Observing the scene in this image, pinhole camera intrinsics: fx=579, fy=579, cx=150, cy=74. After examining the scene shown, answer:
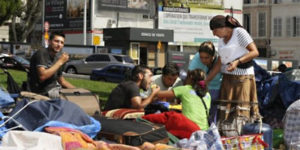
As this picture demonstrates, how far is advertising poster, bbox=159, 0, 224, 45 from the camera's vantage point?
54.1 metres

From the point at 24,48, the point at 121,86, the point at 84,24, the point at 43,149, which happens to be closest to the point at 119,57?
the point at 24,48

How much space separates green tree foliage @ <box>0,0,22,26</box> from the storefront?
23.0ft

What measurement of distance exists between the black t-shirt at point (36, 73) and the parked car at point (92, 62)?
91.0 ft

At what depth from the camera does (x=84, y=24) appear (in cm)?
4809

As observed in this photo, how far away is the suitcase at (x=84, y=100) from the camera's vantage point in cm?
697

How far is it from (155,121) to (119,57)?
2883 centimetres

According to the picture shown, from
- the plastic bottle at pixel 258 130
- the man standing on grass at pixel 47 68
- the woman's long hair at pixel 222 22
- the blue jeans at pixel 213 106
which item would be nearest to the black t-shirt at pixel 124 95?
the man standing on grass at pixel 47 68

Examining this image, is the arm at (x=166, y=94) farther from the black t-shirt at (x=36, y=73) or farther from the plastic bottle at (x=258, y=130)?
the black t-shirt at (x=36, y=73)

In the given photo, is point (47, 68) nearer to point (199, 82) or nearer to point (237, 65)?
point (199, 82)

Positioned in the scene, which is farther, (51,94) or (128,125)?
(51,94)

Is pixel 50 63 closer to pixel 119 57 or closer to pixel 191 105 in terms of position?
pixel 191 105

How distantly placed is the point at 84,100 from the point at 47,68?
599 mm

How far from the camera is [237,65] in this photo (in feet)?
23.5

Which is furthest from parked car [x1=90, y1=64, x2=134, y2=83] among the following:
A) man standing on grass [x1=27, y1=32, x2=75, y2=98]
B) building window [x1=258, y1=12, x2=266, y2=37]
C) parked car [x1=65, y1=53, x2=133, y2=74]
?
building window [x1=258, y1=12, x2=266, y2=37]
